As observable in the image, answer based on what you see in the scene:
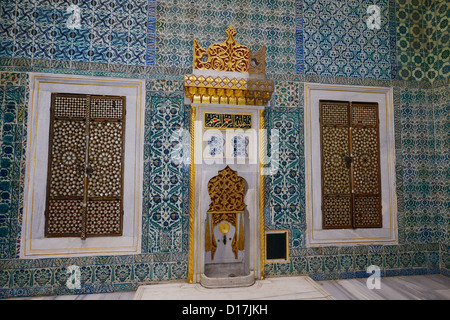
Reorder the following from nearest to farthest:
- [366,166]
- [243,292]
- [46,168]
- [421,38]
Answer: [243,292] → [46,168] → [366,166] → [421,38]

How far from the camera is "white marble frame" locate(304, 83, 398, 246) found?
8.63ft

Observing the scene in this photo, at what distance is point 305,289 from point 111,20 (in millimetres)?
3113

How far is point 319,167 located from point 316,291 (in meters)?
1.17

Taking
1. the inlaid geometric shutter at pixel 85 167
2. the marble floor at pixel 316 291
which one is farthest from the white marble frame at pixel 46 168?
the marble floor at pixel 316 291

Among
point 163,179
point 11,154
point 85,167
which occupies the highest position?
point 11,154

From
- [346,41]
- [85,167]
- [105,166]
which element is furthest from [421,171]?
[85,167]

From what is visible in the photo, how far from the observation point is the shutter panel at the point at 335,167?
265cm

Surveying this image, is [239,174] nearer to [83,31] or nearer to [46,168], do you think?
[46,168]

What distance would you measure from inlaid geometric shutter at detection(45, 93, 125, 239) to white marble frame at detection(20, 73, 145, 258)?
50 millimetres

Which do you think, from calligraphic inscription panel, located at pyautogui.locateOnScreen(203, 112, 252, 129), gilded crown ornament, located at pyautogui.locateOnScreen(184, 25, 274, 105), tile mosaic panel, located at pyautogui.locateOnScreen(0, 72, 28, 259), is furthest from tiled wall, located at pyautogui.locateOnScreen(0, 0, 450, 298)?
calligraphic inscription panel, located at pyautogui.locateOnScreen(203, 112, 252, 129)

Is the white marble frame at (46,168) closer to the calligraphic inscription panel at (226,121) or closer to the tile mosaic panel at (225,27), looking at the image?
the tile mosaic panel at (225,27)

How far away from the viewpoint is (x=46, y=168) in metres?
2.32

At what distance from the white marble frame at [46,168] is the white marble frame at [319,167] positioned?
1690 millimetres

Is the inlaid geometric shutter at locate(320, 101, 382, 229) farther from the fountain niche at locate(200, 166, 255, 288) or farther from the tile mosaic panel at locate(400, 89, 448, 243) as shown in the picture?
the fountain niche at locate(200, 166, 255, 288)
